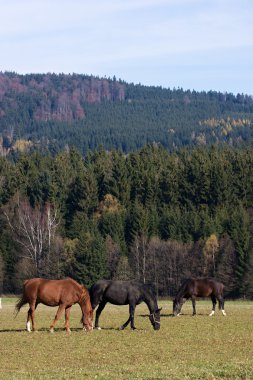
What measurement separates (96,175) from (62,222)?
1322 centimetres

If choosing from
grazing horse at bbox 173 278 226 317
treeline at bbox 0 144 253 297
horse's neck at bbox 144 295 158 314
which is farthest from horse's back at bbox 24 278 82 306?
treeline at bbox 0 144 253 297

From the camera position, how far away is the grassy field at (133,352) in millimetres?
17719

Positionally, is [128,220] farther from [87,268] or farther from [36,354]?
[36,354]

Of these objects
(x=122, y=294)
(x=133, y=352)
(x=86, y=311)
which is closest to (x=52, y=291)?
Result: (x=86, y=311)

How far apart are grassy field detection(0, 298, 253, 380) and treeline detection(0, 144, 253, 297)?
50.2 metres

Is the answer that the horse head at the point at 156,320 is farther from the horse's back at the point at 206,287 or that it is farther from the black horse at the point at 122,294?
the horse's back at the point at 206,287

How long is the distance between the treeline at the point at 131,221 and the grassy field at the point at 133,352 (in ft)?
165

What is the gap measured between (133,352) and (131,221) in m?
72.3

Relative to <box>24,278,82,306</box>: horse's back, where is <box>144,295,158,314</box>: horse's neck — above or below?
below

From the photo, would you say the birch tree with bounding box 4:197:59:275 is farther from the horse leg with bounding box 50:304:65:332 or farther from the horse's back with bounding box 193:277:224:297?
the horse leg with bounding box 50:304:65:332

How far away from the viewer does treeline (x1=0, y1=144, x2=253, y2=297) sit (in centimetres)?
8338

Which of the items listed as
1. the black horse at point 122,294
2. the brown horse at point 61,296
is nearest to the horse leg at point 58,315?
the brown horse at point 61,296

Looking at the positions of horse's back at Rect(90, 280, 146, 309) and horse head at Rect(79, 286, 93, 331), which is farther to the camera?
horse's back at Rect(90, 280, 146, 309)

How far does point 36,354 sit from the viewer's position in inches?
845
